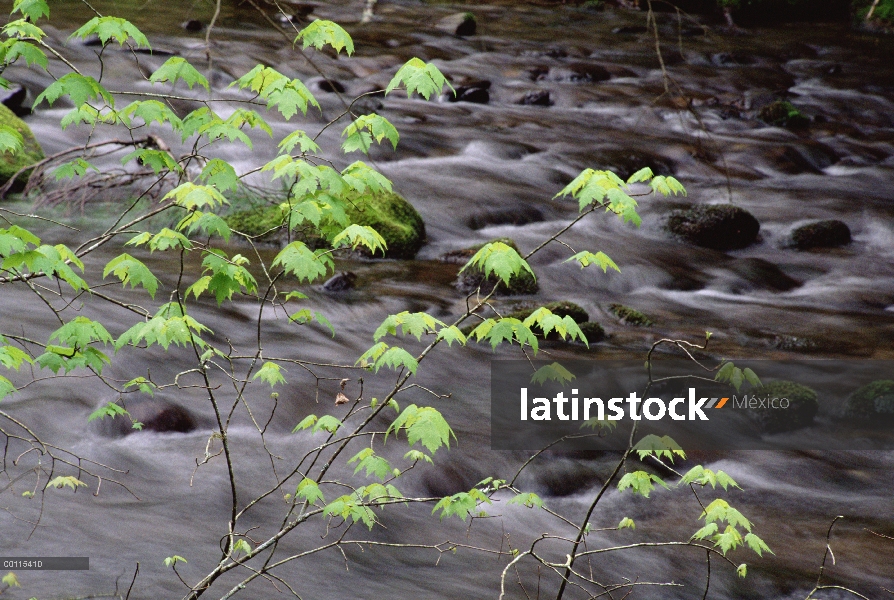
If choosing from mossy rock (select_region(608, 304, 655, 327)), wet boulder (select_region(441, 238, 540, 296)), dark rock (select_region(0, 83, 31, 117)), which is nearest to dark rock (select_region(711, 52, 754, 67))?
wet boulder (select_region(441, 238, 540, 296))

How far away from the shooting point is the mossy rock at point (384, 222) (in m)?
9.67

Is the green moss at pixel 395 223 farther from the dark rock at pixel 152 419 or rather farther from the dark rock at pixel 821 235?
the dark rock at pixel 821 235

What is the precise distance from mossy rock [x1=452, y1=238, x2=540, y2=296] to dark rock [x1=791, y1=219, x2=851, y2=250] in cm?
483

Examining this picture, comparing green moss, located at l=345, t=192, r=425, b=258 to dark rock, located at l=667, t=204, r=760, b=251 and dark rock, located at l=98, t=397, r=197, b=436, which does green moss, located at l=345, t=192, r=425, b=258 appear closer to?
dark rock, located at l=667, t=204, r=760, b=251

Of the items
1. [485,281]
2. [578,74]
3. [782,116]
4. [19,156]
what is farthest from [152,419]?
[578,74]

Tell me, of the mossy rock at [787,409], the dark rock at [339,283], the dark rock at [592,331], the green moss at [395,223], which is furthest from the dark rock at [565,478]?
the green moss at [395,223]

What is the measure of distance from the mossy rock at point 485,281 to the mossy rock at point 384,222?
528 millimetres

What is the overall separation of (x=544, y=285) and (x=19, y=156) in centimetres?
668

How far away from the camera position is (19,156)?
10.2 meters

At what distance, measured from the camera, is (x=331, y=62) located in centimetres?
1875

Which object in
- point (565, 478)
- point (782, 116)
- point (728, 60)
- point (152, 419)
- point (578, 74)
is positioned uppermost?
point (728, 60)

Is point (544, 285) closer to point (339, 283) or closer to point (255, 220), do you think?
point (339, 283)

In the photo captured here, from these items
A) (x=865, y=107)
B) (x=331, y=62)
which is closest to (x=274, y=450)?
(x=331, y=62)

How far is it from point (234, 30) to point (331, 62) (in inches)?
99.3
